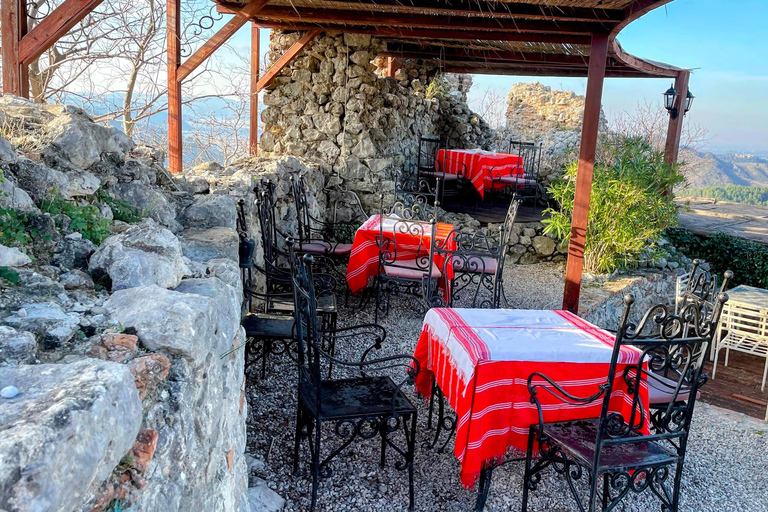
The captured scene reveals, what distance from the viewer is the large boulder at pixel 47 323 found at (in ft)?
3.68

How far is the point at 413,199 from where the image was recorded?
260 inches

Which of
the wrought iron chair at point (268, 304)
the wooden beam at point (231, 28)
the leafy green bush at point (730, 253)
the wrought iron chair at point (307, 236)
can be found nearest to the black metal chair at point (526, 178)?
the leafy green bush at point (730, 253)

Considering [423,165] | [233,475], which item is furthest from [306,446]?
[423,165]

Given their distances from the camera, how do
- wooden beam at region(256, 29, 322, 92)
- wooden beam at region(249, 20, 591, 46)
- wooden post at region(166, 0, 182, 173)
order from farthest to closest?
wooden beam at region(256, 29, 322, 92) < wooden beam at region(249, 20, 591, 46) < wooden post at region(166, 0, 182, 173)

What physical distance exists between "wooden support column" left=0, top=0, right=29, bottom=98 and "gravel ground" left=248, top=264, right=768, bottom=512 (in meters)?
1.98

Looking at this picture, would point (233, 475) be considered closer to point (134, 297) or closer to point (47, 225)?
point (134, 297)

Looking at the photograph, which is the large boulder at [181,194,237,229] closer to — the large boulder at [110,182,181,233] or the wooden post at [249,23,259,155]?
the large boulder at [110,182,181,233]

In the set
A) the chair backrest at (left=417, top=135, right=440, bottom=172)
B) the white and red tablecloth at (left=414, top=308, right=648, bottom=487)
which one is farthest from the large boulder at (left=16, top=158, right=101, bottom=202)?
the chair backrest at (left=417, top=135, right=440, bottom=172)

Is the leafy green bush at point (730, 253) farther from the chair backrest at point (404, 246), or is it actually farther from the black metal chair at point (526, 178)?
the chair backrest at point (404, 246)

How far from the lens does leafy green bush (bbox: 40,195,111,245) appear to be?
67.0 inches

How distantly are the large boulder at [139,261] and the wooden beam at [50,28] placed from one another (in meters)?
1.78

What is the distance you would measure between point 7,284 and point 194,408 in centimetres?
51

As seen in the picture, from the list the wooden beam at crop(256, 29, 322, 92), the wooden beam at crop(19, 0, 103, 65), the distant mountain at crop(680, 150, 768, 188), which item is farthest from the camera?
the distant mountain at crop(680, 150, 768, 188)

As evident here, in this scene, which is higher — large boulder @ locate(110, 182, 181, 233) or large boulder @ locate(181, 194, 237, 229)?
large boulder @ locate(110, 182, 181, 233)
